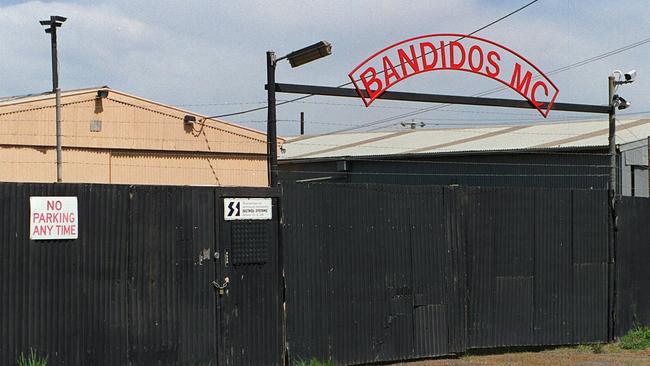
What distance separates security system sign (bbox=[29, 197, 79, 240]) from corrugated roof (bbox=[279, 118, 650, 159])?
1841cm

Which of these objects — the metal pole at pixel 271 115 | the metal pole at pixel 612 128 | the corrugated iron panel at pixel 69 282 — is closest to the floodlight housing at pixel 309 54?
the metal pole at pixel 271 115

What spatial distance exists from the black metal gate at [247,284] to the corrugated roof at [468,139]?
16.0m

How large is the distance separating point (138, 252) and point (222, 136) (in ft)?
87.0

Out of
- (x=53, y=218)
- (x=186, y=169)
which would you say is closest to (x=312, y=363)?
(x=53, y=218)

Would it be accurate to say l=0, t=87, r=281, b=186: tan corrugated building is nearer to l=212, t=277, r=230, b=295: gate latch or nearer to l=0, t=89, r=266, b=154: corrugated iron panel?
l=0, t=89, r=266, b=154: corrugated iron panel

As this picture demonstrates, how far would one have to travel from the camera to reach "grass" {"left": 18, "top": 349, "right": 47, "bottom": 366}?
926 centimetres

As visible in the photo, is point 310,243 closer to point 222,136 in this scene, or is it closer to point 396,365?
point 396,365

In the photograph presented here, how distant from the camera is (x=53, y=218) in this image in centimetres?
959

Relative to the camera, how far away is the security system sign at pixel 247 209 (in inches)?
437

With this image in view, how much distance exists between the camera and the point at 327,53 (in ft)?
36.8

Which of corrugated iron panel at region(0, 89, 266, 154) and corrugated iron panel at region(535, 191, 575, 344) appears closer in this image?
corrugated iron panel at region(535, 191, 575, 344)

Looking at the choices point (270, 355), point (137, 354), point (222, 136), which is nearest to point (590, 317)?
point (270, 355)

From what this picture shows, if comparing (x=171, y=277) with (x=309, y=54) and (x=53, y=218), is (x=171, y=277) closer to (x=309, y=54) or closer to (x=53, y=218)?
(x=53, y=218)

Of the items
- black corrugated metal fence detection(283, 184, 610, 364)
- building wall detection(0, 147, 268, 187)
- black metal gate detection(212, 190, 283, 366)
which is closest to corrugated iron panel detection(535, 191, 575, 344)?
black corrugated metal fence detection(283, 184, 610, 364)
